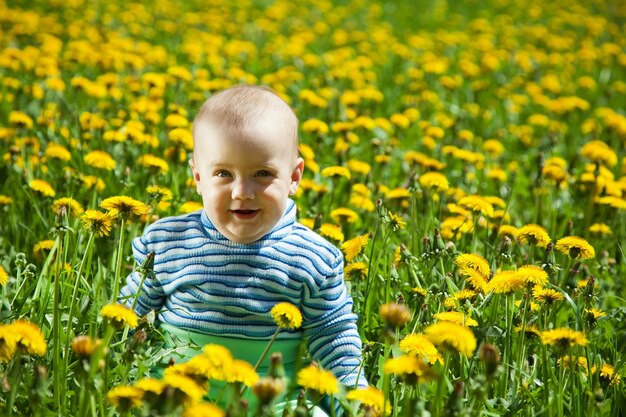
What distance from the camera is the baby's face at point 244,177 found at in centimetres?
177

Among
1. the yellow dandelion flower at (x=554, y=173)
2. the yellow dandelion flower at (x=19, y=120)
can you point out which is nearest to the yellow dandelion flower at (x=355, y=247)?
the yellow dandelion flower at (x=554, y=173)

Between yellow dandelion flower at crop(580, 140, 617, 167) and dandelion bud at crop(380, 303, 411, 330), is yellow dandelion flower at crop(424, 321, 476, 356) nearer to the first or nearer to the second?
dandelion bud at crop(380, 303, 411, 330)

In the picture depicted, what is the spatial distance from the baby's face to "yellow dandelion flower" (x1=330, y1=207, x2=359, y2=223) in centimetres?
75

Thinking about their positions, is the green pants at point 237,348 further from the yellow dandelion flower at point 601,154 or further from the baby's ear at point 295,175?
the yellow dandelion flower at point 601,154

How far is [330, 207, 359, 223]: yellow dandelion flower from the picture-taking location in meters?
2.61

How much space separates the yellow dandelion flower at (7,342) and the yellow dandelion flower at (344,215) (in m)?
1.35

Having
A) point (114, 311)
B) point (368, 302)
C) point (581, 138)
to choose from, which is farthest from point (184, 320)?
point (581, 138)

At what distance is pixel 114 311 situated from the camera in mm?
1493

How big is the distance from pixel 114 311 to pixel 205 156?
48cm

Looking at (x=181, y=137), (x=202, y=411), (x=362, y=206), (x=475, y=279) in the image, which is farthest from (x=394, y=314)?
(x=181, y=137)

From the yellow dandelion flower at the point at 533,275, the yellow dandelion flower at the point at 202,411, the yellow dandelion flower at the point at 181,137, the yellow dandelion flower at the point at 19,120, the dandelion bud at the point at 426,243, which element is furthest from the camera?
the yellow dandelion flower at the point at 19,120

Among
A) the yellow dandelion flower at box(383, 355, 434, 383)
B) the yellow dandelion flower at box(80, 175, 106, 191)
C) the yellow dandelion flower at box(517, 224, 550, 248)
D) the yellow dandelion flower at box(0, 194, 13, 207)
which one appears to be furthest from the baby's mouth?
the yellow dandelion flower at box(0, 194, 13, 207)

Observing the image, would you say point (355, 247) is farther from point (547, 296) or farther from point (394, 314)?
point (394, 314)

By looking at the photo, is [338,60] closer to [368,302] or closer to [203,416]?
[368,302]
